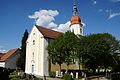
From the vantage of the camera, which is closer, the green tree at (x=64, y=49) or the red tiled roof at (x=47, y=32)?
the green tree at (x=64, y=49)

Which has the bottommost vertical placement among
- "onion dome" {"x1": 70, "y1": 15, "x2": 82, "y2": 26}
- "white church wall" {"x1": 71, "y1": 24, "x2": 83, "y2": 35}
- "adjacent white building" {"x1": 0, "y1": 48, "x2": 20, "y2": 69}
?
"adjacent white building" {"x1": 0, "y1": 48, "x2": 20, "y2": 69}

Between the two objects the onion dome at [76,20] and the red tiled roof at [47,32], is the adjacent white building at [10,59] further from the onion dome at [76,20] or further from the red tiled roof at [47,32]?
the onion dome at [76,20]

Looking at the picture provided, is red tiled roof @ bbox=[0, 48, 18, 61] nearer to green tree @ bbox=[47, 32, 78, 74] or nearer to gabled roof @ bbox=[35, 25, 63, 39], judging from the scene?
gabled roof @ bbox=[35, 25, 63, 39]

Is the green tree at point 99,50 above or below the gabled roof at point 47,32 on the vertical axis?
below

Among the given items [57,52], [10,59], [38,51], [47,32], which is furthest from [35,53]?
[10,59]

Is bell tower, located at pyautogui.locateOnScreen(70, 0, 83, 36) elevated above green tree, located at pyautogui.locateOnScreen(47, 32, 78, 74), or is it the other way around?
bell tower, located at pyautogui.locateOnScreen(70, 0, 83, 36)

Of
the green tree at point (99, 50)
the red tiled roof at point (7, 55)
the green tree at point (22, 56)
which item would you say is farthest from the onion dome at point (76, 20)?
the red tiled roof at point (7, 55)

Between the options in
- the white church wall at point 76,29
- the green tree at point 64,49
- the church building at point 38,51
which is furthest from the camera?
the white church wall at point 76,29

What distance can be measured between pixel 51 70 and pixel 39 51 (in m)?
5.77

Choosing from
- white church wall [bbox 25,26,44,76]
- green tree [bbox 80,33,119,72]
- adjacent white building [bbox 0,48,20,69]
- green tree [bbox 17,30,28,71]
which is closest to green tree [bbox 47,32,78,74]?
green tree [bbox 80,33,119,72]

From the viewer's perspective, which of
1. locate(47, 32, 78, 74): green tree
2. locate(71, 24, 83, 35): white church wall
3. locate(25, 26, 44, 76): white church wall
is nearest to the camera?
locate(47, 32, 78, 74): green tree

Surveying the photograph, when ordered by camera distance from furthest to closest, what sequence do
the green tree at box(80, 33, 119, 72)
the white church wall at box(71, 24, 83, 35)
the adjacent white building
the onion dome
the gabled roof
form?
the onion dome, the white church wall at box(71, 24, 83, 35), the adjacent white building, the gabled roof, the green tree at box(80, 33, 119, 72)

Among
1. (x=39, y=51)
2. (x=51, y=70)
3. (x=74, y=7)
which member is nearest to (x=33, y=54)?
(x=39, y=51)

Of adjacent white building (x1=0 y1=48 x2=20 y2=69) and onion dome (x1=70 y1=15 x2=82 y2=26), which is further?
onion dome (x1=70 y1=15 x2=82 y2=26)
